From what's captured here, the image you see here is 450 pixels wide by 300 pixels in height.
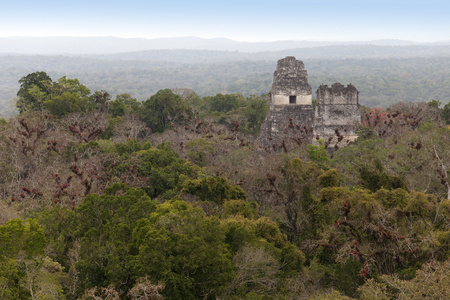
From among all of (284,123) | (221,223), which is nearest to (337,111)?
(284,123)

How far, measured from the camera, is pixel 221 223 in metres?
11.7

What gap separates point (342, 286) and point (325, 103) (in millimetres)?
15089

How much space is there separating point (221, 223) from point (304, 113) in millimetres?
14880

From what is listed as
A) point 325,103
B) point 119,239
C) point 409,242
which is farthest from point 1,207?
point 325,103

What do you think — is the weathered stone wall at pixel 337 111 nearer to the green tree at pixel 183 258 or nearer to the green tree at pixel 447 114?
the green tree at pixel 447 114

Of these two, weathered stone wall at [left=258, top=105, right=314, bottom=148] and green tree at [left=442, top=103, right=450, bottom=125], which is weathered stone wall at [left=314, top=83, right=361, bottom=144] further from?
green tree at [left=442, top=103, right=450, bottom=125]

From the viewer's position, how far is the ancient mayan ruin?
78.2 ft

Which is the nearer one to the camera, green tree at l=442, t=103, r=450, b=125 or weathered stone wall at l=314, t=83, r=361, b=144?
weathered stone wall at l=314, t=83, r=361, b=144

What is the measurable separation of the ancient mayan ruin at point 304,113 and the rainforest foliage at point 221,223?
319 cm

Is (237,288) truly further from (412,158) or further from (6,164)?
(6,164)

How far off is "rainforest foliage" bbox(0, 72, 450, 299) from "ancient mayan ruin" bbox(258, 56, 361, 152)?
10.5ft

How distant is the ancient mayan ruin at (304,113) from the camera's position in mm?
23828

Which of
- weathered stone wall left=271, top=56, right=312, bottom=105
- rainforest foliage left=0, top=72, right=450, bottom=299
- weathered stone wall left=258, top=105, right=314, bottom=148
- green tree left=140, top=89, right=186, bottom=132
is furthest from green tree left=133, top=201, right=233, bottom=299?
green tree left=140, top=89, right=186, bottom=132

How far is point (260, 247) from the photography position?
35.4 feet
